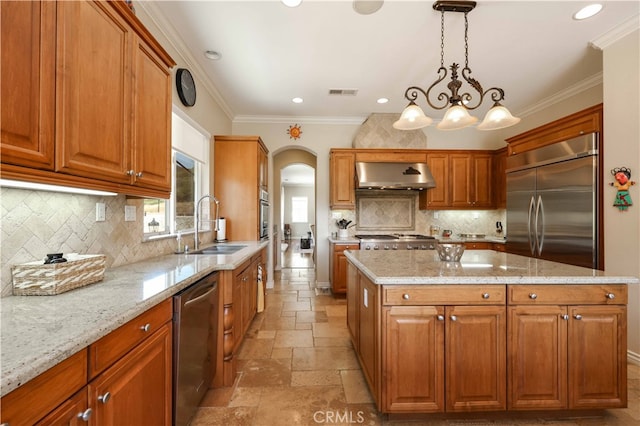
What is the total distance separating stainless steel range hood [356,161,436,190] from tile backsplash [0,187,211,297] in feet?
10.4

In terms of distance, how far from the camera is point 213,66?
10.4 ft

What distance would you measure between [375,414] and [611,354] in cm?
149

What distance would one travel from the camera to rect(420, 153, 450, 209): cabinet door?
4.69 meters

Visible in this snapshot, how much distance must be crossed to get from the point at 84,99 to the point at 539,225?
432 cm

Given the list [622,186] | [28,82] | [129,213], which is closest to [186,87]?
[129,213]

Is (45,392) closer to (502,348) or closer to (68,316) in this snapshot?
(68,316)

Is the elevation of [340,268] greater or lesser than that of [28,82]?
lesser

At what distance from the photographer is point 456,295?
66.1 inches

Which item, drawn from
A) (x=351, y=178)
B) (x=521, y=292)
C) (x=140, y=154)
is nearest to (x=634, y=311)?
(x=521, y=292)

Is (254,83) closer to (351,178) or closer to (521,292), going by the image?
(351,178)

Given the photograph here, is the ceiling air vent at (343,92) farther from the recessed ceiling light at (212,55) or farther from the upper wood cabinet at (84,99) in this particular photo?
the upper wood cabinet at (84,99)

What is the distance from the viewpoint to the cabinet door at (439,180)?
4.69 m

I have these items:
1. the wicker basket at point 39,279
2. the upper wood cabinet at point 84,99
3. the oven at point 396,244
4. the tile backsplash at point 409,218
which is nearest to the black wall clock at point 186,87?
the upper wood cabinet at point 84,99

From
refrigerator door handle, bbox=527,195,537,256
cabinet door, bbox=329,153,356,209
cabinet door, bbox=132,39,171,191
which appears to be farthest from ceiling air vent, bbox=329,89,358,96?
refrigerator door handle, bbox=527,195,537,256
